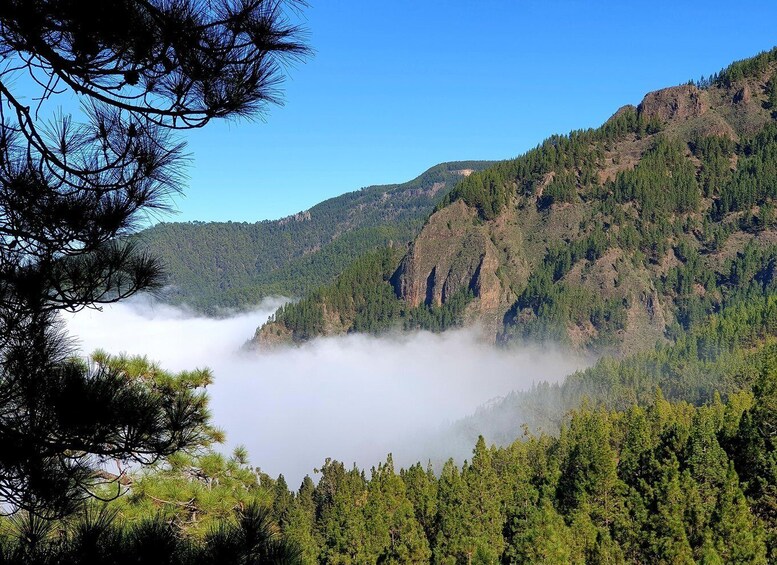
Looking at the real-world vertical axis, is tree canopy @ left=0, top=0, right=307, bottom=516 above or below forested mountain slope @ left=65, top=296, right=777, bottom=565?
above

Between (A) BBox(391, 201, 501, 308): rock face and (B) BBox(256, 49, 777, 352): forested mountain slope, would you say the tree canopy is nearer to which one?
(B) BBox(256, 49, 777, 352): forested mountain slope

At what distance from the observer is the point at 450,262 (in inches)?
7101

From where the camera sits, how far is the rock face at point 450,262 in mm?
175863

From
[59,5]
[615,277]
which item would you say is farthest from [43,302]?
[615,277]

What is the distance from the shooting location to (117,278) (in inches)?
253

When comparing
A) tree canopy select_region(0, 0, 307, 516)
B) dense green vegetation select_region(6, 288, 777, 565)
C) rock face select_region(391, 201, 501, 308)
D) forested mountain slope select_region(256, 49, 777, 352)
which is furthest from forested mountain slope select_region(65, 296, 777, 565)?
rock face select_region(391, 201, 501, 308)

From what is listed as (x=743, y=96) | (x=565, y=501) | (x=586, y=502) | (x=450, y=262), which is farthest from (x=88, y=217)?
(x=743, y=96)

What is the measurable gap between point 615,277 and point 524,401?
72.6 meters

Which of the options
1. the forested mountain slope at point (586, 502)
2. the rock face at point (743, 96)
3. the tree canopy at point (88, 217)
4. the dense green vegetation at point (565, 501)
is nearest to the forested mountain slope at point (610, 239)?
the rock face at point (743, 96)

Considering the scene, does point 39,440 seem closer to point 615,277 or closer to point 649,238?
point 615,277

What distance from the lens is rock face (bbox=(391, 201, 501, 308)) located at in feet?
577

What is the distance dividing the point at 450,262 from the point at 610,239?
42518mm

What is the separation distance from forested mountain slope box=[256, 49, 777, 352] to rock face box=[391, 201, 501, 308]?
39cm

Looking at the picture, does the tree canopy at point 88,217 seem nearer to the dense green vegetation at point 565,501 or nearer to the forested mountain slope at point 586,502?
the dense green vegetation at point 565,501
